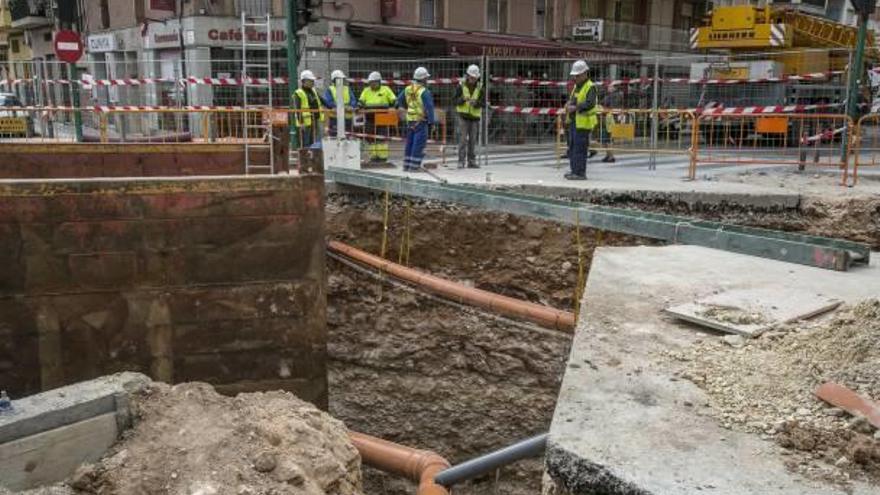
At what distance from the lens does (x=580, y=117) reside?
11.1 meters

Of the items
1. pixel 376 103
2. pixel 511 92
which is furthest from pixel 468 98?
pixel 511 92

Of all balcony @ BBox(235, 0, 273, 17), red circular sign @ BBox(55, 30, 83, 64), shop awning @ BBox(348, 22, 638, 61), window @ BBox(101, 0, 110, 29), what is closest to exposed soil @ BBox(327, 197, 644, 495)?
red circular sign @ BBox(55, 30, 83, 64)

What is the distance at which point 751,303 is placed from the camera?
4312mm

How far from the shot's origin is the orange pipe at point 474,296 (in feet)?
22.4

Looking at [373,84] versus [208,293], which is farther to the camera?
[373,84]

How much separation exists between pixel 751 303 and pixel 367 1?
2195 centimetres

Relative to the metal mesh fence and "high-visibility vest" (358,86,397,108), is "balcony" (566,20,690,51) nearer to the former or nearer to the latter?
the metal mesh fence

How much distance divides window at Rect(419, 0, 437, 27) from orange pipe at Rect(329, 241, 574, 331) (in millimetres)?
17691

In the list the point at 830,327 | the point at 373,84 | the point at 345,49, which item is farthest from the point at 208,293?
the point at 345,49

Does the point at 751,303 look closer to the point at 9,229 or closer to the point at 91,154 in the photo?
the point at 9,229

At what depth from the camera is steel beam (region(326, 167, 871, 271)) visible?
544 cm

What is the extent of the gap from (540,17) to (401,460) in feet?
90.4

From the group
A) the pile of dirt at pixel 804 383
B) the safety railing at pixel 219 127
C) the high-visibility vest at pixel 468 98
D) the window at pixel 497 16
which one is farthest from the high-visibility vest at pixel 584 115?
the window at pixel 497 16

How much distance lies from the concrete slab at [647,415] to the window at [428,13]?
74.3 feet
